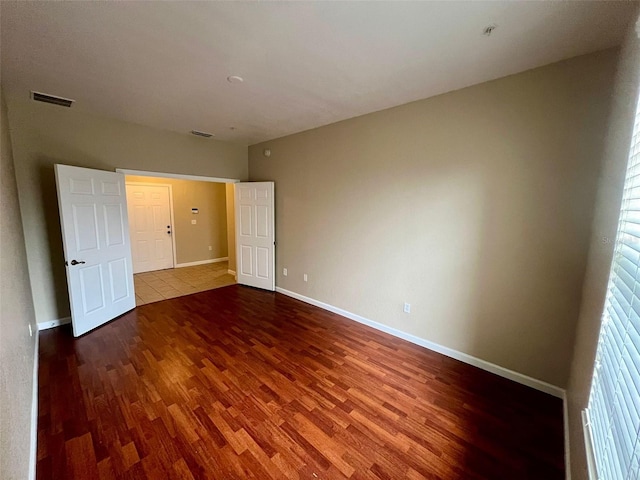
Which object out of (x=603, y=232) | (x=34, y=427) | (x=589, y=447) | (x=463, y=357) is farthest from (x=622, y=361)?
(x=34, y=427)

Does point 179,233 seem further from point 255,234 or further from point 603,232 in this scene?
point 603,232

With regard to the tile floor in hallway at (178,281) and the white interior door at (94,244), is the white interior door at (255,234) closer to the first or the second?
the tile floor in hallway at (178,281)

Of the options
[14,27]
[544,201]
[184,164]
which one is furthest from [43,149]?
[544,201]

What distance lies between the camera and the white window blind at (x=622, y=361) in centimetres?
78

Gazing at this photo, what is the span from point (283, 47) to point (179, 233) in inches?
219

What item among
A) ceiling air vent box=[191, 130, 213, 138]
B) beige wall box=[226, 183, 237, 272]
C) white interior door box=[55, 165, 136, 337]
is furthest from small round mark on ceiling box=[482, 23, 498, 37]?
beige wall box=[226, 183, 237, 272]

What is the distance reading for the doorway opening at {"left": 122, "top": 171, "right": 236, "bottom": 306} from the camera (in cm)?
534

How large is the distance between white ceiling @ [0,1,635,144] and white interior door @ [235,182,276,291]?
190 cm

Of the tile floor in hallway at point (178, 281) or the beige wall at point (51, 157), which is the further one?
the tile floor in hallway at point (178, 281)

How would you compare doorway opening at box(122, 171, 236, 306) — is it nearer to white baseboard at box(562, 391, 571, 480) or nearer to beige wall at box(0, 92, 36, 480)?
beige wall at box(0, 92, 36, 480)

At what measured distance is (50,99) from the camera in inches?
107

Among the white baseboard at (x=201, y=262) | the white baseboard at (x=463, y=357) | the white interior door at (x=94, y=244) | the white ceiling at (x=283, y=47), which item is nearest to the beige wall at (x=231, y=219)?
the white baseboard at (x=201, y=262)

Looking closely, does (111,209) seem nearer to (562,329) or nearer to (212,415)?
(212,415)

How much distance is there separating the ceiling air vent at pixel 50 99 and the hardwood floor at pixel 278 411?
2.59 m
